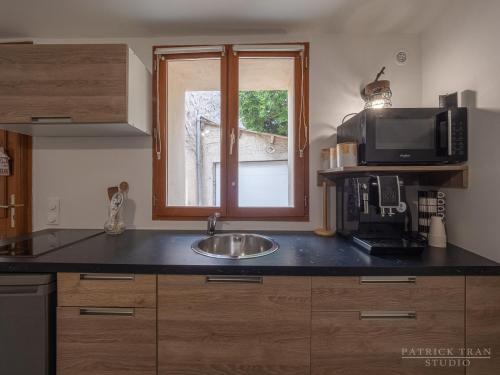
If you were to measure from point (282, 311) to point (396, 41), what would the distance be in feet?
6.09

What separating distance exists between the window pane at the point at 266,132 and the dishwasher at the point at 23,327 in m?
1.16

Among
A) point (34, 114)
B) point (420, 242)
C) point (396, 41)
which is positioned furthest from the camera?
point (396, 41)

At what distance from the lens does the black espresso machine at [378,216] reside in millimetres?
1173

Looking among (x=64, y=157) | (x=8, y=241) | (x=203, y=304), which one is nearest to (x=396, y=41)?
(x=203, y=304)

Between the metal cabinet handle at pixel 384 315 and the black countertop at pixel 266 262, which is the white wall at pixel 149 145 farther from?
the metal cabinet handle at pixel 384 315

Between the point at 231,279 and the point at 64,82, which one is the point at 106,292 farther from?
the point at 64,82

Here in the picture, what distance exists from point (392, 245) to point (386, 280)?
21 cm

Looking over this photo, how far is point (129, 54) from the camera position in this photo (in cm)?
137

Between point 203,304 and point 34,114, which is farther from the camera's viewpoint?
point 34,114

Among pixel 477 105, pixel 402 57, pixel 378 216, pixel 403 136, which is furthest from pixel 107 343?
pixel 402 57

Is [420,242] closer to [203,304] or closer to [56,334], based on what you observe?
[203,304]

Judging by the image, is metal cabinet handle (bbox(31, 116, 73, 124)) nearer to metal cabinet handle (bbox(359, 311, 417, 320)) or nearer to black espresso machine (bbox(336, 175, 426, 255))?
black espresso machine (bbox(336, 175, 426, 255))

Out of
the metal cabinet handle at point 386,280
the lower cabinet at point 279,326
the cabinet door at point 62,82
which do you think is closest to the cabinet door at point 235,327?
the lower cabinet at point 279,326

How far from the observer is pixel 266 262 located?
3.48 ft
